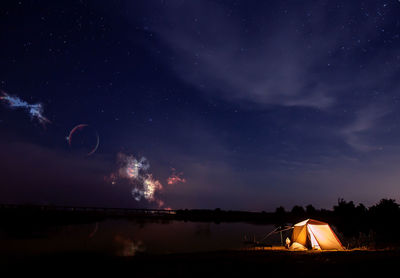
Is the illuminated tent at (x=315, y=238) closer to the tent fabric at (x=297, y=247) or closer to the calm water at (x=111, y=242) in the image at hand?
the tent fabric at (x=297, y=247)

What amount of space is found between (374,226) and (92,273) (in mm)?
41334

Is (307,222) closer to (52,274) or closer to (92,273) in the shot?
(92,273)

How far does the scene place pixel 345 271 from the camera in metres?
10.4

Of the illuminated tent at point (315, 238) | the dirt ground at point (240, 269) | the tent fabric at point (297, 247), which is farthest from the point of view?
the tent fabric at point (297, 247)

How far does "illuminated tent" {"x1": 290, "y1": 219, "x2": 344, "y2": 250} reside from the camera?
60.2 feet

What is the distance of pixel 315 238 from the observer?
18469 mm

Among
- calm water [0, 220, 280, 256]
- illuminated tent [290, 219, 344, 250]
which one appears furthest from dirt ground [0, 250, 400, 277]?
calm water [0, 220, 280, 256]

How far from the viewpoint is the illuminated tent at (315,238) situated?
18.3m

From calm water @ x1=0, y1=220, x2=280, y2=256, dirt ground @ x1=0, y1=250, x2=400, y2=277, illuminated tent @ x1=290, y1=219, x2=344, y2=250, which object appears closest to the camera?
dirt ground @ x1=0, y1=250, x2=400, y2=277

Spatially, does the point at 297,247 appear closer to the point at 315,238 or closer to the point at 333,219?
the point at 315,238

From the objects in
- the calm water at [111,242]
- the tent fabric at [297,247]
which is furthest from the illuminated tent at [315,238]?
the calm water at [111,242]

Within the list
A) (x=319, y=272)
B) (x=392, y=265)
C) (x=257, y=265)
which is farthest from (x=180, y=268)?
(x=392, y=265)

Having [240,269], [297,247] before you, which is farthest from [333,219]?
[240,269]

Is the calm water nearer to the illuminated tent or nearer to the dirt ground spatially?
the illuminated tent
